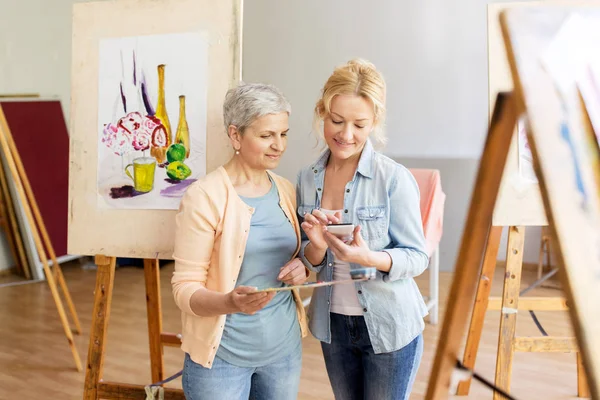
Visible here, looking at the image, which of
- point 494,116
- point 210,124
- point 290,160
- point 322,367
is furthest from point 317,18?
point 494,116

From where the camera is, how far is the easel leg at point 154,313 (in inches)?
89.7

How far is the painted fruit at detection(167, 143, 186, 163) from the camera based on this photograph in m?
2.06

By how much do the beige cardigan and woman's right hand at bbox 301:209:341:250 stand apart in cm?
16

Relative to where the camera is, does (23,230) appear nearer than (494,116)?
No

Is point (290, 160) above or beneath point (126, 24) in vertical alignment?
beneath

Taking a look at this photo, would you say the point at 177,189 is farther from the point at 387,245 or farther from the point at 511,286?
the point at 511,286

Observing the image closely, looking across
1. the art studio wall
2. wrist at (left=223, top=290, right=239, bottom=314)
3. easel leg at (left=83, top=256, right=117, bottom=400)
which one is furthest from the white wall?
wrist at (left=223, top=290, right=239, bottom=314)

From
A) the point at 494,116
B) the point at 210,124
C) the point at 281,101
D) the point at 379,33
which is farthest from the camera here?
the point at 379,33

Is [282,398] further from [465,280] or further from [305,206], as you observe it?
[465,280]

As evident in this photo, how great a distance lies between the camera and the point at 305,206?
1.61m

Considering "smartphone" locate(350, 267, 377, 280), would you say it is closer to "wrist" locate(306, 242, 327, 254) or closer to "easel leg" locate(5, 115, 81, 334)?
"wrist" locate(306, 242, 327, 254)

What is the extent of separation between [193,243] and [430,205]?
7.45ft

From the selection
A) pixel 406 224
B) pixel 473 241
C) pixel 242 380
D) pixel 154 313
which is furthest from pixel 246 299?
pixel 154 313

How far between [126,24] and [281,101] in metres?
0.86
